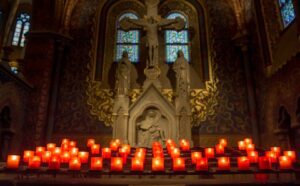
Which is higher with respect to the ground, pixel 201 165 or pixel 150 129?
Result: pixel 150 129

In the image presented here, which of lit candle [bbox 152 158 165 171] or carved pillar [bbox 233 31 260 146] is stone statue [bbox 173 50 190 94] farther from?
lit candle [bbox 152 158 165 171]

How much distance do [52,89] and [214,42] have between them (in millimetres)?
A: 5742

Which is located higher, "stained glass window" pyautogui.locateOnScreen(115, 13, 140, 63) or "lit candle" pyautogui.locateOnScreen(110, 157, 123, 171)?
"stained glass window" pyautogui.locateOnScreen(115, 13, 140, 63)

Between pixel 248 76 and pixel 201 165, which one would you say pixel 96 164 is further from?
pixel 248 76

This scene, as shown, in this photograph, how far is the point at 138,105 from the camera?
373 inches

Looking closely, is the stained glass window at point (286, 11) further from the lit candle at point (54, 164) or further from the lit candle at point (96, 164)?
the lit candle at point (54, 164)

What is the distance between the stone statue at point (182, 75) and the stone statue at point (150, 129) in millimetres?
1034

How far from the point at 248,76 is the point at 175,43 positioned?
2803mm

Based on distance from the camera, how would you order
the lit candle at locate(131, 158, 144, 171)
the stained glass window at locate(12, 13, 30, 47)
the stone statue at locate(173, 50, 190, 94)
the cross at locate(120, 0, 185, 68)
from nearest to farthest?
the lit candle at locate(131, 158, 144, 171) → the stone statue at locate(173, 50, 190, 94) → the cross at locate(120, 0, 185, 68) → the stained glass window at locate(12, 13, 30, 47)

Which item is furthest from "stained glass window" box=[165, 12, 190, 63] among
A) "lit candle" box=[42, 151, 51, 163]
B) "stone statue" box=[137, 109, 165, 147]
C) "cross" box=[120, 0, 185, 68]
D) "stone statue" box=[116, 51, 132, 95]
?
"lit candle" box=[42, 151, 51, 163]

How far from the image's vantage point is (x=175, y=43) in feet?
36.5

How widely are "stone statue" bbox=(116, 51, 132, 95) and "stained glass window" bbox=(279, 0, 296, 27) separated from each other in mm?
4848

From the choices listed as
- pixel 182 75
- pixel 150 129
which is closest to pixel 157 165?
pixel 150 129

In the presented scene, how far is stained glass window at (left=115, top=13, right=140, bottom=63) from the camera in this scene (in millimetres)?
10992
